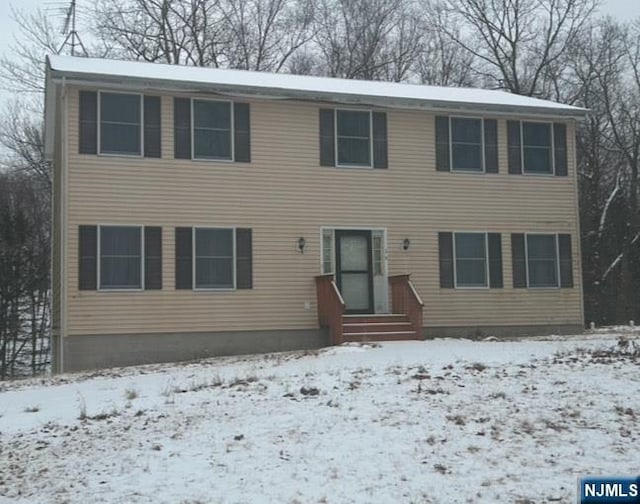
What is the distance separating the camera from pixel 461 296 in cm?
1809

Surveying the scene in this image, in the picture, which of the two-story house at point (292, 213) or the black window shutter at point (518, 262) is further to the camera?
the black window shutter at point (518, 262)

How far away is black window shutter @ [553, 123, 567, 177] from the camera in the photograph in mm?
19297

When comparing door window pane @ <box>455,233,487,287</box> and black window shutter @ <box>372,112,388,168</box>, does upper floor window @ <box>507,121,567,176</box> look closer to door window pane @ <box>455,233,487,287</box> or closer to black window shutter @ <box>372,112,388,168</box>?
door window pane @ <box>455,233,487,287</box>

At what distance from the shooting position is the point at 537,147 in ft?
63.0

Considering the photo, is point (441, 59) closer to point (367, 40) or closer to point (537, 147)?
point (367, 40)

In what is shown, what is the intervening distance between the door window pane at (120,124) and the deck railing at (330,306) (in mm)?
4675

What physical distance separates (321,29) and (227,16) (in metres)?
4.92

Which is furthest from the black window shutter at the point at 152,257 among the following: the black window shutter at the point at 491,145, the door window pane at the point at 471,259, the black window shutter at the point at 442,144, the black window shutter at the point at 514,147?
the black window shutter at the point at 514,147

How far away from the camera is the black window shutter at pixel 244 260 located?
16.5 metres

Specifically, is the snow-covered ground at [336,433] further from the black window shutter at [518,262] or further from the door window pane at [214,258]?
the black window shutter at [518,262]

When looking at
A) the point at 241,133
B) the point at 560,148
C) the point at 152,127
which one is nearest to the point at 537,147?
the point at 560,148

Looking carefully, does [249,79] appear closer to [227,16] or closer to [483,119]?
[483,119]

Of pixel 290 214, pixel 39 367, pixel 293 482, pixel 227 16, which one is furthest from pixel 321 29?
pixel 293 482

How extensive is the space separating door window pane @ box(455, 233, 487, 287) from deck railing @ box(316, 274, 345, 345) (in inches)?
126
